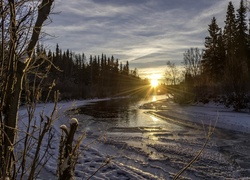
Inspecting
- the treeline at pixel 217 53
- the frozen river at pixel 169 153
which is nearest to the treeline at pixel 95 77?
the treeline at pixel 217 53

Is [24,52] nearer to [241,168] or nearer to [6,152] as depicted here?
[6,152]

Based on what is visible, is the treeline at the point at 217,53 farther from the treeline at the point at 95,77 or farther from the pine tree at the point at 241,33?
the treeline at the point at 95,77

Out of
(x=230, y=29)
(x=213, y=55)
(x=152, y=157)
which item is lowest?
(x=152, y=157)

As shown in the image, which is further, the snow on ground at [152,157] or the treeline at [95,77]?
the treeline at [95,77]

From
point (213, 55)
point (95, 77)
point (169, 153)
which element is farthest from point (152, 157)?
point (95, 77)

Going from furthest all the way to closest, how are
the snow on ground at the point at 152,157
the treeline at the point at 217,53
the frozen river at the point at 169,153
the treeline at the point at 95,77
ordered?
the treeline at the point at 95,77 < the treeline at the point at 217,53 < the frozen river at the point at 169,153 < the snow on ground at the point at 152,157

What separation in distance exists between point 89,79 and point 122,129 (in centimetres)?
7793

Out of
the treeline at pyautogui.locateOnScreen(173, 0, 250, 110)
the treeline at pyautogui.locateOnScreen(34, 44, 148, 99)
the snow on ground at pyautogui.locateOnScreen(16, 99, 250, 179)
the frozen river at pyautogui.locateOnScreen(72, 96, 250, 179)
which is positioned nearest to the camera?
the snow on ground at pyautogui.locateOnScreen(16, 99, 250, 179)

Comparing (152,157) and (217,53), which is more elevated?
(217,53)

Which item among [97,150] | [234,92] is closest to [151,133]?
[97,150]

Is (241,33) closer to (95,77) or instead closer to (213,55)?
(213,55)

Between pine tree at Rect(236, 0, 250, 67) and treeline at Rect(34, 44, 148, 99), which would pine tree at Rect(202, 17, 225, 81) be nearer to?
pine tree at Rect(236, 0, 250, 67)

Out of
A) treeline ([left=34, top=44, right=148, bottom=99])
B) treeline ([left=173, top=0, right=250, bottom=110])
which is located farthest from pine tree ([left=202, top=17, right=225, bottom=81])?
treeline ([left=34, top=44, right=148, bottom=99])

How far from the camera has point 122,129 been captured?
15.0 m
